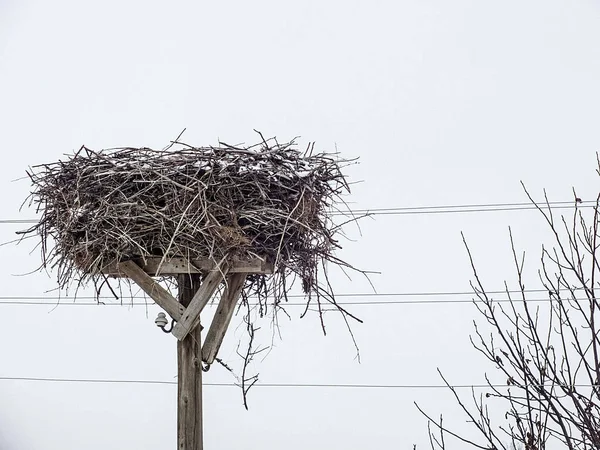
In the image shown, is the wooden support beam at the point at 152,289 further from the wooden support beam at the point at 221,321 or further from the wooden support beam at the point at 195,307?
the wooden support beam at the point at 221,321

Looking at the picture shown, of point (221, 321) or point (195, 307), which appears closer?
point (195, 307)

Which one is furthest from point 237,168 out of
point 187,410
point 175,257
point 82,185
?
point 187,410

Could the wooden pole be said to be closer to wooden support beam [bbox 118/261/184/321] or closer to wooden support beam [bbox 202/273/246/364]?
wooden support beam [bbox 202/273/246/364]

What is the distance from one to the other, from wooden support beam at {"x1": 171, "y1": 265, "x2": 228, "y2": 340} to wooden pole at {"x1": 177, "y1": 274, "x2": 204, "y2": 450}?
0.11 m

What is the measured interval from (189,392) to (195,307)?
43 cm

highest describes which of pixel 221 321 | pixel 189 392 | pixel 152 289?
pixel 152 289

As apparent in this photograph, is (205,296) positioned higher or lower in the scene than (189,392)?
higher

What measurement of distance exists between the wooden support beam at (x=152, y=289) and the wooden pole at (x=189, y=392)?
0.48ft

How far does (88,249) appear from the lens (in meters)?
3.73

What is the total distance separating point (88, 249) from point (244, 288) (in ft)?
3.29

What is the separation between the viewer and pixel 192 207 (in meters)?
3.60

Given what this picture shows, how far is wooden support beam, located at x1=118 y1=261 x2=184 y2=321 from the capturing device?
12.5ft

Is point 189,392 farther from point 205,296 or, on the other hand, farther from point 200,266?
point 200,266

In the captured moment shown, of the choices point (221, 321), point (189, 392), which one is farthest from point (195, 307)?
point (189, 392)
